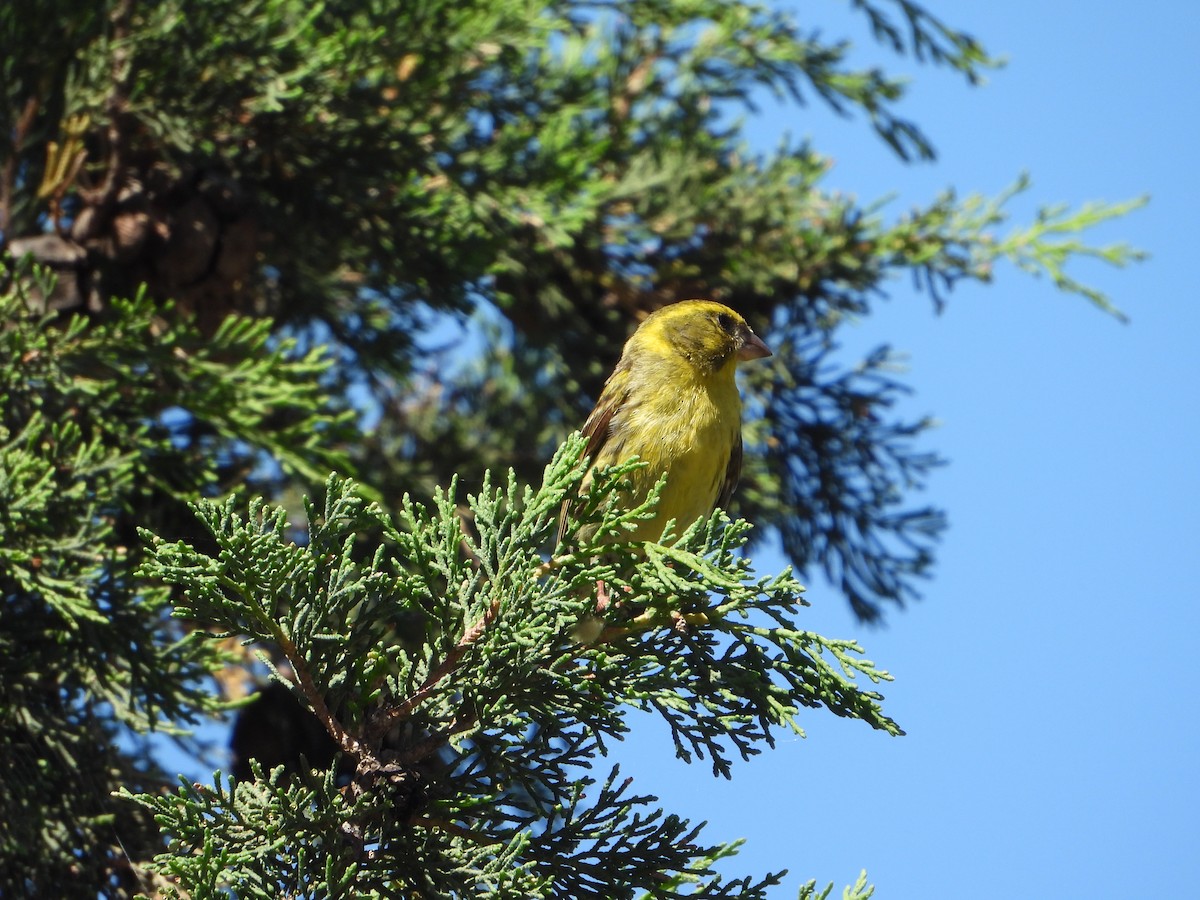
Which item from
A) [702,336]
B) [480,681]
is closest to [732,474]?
[702,336]

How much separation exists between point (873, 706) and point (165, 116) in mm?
3272

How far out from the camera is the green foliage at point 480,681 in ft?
9.25

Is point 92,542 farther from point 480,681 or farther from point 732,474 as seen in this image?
point 732,474

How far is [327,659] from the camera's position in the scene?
296 cm

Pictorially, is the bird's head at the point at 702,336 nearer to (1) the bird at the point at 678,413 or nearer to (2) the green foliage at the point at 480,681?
(1) the bird at the point at 678,413

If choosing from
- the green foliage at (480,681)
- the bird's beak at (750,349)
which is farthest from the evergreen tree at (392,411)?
the bird's beak at (750,349)

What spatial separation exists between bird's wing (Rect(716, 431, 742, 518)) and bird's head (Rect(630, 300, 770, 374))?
0.31m

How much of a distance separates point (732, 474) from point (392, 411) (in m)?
2.56

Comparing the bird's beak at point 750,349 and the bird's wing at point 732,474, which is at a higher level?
the bird's beak at point 750,349

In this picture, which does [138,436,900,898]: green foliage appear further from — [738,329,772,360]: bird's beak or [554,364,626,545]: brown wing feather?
[738,329,772,360]: bird's beak

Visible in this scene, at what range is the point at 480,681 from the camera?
292 centimetres

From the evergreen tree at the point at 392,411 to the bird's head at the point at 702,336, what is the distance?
1.70ft

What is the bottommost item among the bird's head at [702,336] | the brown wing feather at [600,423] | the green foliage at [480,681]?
the green foliage at [480,681]

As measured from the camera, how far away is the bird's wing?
16.1 feet
